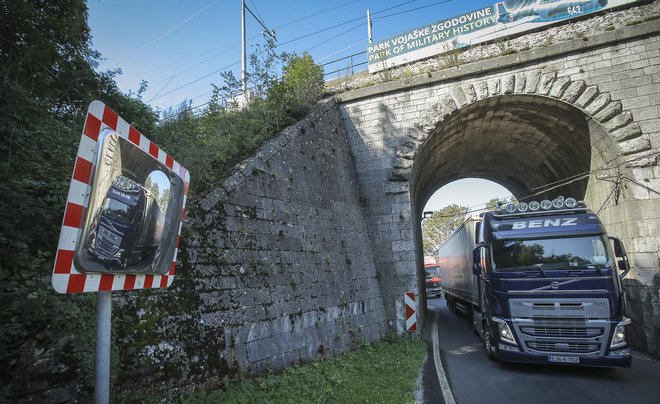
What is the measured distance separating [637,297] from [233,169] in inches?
398

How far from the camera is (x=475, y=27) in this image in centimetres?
1159

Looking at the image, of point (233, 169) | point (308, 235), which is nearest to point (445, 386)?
point (308, 235)

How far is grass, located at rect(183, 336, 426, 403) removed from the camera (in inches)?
181

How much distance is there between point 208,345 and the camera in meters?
4.69

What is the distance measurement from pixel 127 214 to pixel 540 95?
11.5 m

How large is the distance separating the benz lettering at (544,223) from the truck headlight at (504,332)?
6.71ft

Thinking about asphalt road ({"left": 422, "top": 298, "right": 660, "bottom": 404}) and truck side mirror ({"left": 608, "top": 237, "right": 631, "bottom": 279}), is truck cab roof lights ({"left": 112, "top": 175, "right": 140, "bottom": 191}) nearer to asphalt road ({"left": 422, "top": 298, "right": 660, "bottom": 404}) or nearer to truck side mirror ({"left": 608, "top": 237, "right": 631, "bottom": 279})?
asphalt road ({"left": 422, "top": 298, "right": 660, "bottom": 404})

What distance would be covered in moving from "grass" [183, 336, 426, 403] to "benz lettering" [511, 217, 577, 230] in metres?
3.67

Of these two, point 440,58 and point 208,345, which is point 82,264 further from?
point 440,58

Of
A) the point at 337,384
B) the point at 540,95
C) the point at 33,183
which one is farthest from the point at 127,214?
the point at 540,95

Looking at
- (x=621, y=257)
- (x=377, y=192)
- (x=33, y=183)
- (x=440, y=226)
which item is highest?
(x=440, y=226)

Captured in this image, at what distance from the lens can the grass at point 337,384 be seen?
460 centimetres

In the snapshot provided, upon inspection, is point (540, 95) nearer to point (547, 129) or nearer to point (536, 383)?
point (547, 129)

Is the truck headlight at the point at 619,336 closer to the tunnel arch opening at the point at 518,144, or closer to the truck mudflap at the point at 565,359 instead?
the truck mudflap at the point at 565,359
